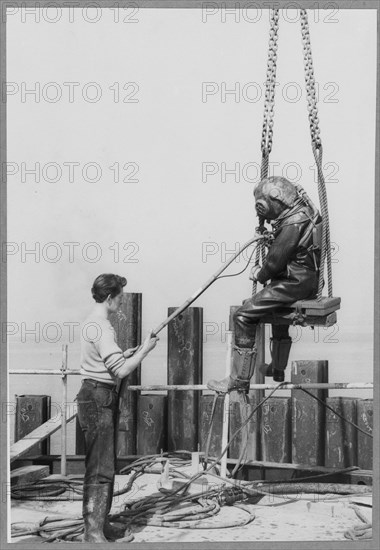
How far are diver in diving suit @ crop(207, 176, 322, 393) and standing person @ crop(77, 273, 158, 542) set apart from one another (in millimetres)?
670

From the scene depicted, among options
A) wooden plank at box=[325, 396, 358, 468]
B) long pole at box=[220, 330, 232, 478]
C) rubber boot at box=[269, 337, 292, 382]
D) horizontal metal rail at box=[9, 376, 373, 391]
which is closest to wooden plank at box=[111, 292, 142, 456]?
horizontal metal rail at box=[9, 376, 373, 391]

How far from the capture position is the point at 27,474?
998 cm

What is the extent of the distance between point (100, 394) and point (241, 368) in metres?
1.03

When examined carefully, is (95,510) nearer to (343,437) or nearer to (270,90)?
(343,437)

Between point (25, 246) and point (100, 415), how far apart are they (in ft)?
6.38

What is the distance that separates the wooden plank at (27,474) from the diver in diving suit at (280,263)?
261cm

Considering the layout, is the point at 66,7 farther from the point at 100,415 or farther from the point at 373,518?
the point at 373,518

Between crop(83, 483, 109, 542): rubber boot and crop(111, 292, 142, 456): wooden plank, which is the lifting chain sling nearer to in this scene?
crop(83, 483, 109, 542): rubber boot

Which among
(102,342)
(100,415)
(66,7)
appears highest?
(66,7)

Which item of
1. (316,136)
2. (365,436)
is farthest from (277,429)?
(316,136)

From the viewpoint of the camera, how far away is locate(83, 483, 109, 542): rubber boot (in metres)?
8.28

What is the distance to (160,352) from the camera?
11.8 m

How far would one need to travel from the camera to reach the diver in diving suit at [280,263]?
319 inches

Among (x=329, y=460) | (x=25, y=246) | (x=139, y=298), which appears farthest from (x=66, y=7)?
(x=329, y=460)
